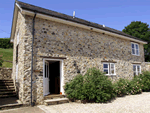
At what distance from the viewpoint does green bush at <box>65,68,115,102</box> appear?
24.5 ft

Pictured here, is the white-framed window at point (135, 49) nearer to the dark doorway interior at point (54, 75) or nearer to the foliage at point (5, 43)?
the dark doorway interior at point (54, 75)

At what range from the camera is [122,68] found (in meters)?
12.0

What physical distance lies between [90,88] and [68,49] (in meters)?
3.00

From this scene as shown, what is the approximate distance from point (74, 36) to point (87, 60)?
80.3 inches

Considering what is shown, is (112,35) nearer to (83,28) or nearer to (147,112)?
(83,28)

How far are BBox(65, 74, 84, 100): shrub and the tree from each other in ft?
84.3

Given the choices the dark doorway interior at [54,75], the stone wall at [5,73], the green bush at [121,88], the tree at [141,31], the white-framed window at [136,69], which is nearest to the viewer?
the green bush at [121,88]

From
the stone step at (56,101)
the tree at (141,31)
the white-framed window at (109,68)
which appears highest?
the tree at (141,31)

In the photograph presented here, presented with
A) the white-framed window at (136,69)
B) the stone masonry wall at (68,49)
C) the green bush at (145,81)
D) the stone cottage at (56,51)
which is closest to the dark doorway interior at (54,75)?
the stone cottage at (56,51)

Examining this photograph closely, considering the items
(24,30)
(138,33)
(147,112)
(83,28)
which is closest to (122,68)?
(83,28)

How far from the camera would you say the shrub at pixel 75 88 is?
7.52 metres

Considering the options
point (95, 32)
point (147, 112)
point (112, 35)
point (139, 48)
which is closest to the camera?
point (147, 112)

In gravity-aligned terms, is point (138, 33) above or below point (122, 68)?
above

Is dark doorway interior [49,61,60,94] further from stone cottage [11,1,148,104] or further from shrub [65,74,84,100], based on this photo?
shrub [65,74,84,100]
